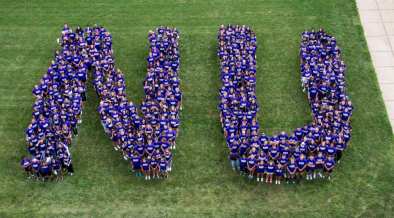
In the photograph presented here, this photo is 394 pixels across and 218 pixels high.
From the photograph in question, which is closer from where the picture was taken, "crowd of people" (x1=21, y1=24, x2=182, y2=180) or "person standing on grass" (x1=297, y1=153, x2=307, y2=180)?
"person standing on grass" (x1=297, y1=153, x2=307, y2=180)

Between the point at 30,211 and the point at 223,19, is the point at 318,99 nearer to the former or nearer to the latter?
the point at 223,19

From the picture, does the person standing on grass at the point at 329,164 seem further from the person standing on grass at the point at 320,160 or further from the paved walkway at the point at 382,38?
the paved walkway at the point at 382,38

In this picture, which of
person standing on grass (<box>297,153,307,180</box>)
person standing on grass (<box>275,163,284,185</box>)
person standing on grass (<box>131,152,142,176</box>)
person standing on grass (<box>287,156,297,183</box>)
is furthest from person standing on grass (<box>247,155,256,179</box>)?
person standing on grass (<box>131,152,142,176</box>)

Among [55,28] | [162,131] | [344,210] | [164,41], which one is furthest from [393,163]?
[55,28]

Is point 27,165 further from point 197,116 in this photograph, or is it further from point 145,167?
point 197,116

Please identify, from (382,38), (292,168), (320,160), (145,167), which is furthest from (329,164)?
(382,38)

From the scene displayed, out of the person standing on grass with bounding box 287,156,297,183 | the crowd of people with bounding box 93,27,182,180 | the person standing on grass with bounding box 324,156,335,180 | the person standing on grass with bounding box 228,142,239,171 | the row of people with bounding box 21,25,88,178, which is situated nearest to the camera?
the person standing on grass with bounding box 287,156,297,183

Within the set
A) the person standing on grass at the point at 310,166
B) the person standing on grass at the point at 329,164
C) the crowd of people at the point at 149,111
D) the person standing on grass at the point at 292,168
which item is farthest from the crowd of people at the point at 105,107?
the person standing on grass at the point at 329,164

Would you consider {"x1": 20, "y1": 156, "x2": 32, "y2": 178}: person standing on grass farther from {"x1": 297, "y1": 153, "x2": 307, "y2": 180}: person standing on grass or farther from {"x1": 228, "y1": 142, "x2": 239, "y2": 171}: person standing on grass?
{"x1": 297, "y1": 153, "x2": 307, "y2": 180}: person standing on grass
